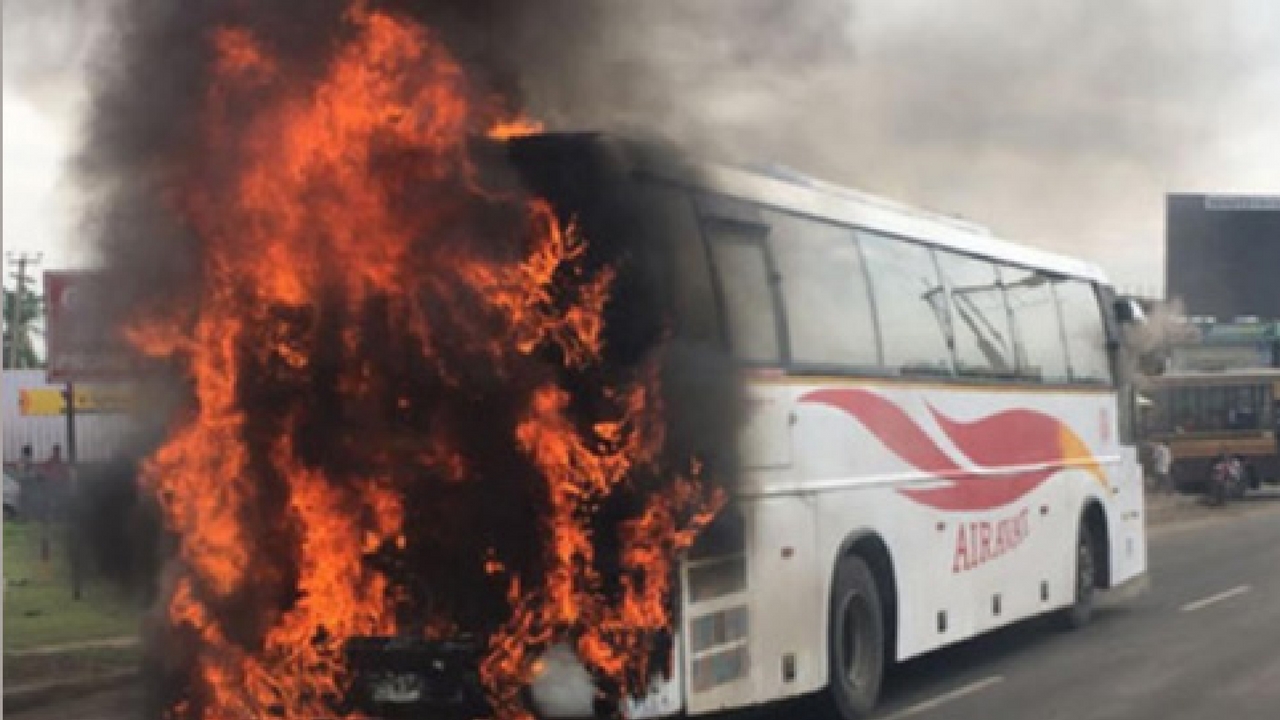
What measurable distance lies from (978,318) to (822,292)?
2.71 m

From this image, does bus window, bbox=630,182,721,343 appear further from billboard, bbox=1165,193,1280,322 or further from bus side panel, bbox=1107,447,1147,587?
billboard, bbox=1165,193,1280,322

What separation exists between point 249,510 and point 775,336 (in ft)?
8.85

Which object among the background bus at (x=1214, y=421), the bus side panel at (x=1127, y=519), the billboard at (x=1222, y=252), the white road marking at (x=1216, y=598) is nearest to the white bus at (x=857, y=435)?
the bus side panel at (x=1127, y=519)

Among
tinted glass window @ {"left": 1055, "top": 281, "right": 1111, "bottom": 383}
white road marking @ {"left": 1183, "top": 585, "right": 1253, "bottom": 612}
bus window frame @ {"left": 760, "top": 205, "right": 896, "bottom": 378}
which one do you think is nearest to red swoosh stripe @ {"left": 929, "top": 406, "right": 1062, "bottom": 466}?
tinted glass window @ {"left": 1055, "top": 281, "right": 1111, "bottom": 383}

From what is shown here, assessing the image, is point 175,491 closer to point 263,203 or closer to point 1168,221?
point 263,203

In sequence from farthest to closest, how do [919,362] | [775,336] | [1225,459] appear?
[1225,459] → [919,362] → [775,336]

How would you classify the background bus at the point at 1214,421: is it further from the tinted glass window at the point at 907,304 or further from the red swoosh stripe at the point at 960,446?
the tinted glass window at the point at 907,304

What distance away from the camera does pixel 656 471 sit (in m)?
7.56

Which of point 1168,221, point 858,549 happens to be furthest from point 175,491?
point 1168,221

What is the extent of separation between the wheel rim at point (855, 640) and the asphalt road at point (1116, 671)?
0.38m

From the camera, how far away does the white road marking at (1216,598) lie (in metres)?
15.0

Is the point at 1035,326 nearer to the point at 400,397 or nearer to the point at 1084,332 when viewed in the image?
the point at 1084,332

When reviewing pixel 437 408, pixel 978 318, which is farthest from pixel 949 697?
pixel 437 408

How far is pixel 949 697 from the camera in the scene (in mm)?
10297
